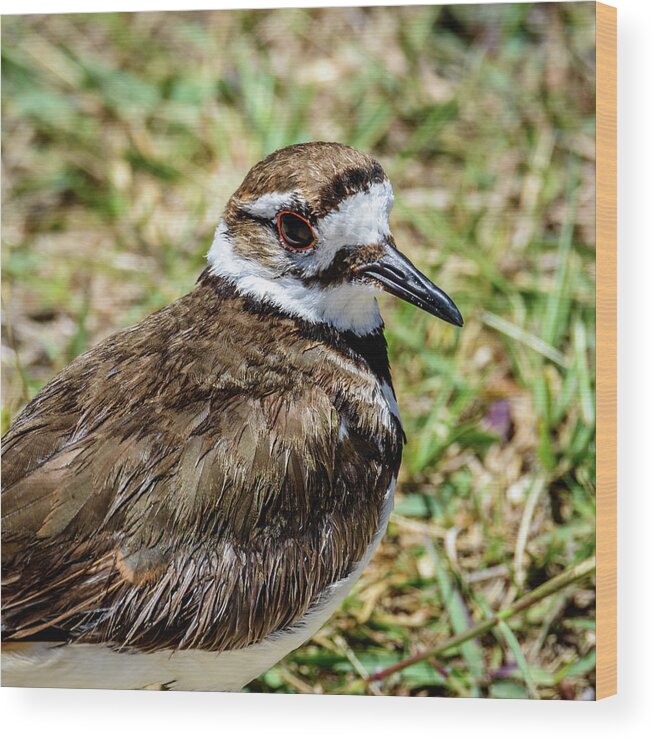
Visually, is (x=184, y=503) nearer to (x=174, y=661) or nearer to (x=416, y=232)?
(x=174, y=661)

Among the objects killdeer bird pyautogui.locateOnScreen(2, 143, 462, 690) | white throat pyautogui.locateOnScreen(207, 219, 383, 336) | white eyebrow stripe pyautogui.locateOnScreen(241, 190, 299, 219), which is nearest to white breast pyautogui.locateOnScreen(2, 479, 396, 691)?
killdeer bird pyautogui.locateOnScreen(2, 143, 462, 690)

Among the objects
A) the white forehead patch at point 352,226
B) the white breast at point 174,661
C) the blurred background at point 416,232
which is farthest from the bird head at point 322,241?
the white breast at point 174,661

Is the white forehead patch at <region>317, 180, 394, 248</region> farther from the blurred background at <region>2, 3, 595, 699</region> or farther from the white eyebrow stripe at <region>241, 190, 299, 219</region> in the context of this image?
the blurred background at <region>2, 3, 595, 699</region>

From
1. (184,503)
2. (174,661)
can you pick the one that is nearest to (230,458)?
(184,503)

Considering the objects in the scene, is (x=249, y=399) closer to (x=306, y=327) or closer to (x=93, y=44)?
(x=306, y=327)

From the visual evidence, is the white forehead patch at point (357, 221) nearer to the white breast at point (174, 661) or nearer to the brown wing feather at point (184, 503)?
the brown wing feather at point (184, 503)
